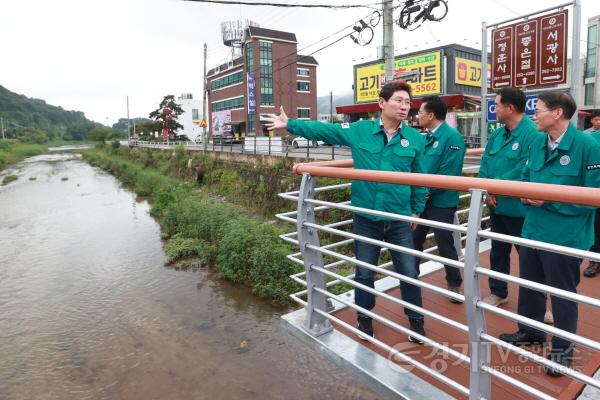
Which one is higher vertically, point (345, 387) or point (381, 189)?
point (381, 189)

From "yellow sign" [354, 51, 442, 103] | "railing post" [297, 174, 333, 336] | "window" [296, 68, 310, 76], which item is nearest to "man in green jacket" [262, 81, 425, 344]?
"railing post" [297, 174, 333, 336]

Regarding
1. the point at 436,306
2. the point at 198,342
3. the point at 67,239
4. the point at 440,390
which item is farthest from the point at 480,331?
the point at 67,239

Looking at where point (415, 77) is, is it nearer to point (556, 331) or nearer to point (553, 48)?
Answer: point (553, 48)

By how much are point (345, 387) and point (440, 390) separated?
2861 mm

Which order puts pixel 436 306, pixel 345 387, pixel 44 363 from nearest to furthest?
pixel 436 306 < pixel 345 387 < pixel 44 363

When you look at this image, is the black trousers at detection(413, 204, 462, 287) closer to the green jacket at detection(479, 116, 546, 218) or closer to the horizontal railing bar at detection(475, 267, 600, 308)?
the green jacket at detection(479, 116, 546, 218)

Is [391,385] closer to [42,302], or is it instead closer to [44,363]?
[44,363]

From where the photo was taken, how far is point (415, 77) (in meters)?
20.4

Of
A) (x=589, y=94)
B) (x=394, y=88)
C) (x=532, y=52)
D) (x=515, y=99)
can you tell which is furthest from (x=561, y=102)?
(x=589, y=94)

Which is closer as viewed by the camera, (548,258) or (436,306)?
(548,258)

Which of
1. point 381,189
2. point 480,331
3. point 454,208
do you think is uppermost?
point 381,189

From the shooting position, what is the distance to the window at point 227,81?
119 ft

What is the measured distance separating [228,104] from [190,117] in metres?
16.2

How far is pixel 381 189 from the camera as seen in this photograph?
2260 mm
